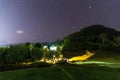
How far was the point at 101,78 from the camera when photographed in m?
23.7

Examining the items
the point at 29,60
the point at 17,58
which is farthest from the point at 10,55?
the point at 29,60

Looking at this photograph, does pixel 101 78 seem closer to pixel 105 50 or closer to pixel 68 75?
pixel 68 75

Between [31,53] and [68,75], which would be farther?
[31,53]

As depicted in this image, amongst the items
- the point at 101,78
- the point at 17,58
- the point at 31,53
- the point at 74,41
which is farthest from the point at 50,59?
the point at 74,41

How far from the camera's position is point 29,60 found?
4612cm

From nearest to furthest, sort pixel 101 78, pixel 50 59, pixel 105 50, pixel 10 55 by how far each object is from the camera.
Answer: pixel 101 78 → pixel 10 55 → pixel 50 59 → pixel 105 50

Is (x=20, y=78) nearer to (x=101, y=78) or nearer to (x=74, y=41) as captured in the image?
(x=101, y=78)

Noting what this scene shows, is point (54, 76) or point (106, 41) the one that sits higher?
point (106, 41)

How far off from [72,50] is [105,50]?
11.8 m

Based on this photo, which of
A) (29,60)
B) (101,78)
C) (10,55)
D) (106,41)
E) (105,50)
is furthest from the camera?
(106,41)

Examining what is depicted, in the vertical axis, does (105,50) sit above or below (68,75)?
above

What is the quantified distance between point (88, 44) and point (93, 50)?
4.47 meters

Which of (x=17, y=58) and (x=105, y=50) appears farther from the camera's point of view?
(x=105, y=50)

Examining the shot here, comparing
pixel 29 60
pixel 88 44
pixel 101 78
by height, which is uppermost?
pixel 88 44
